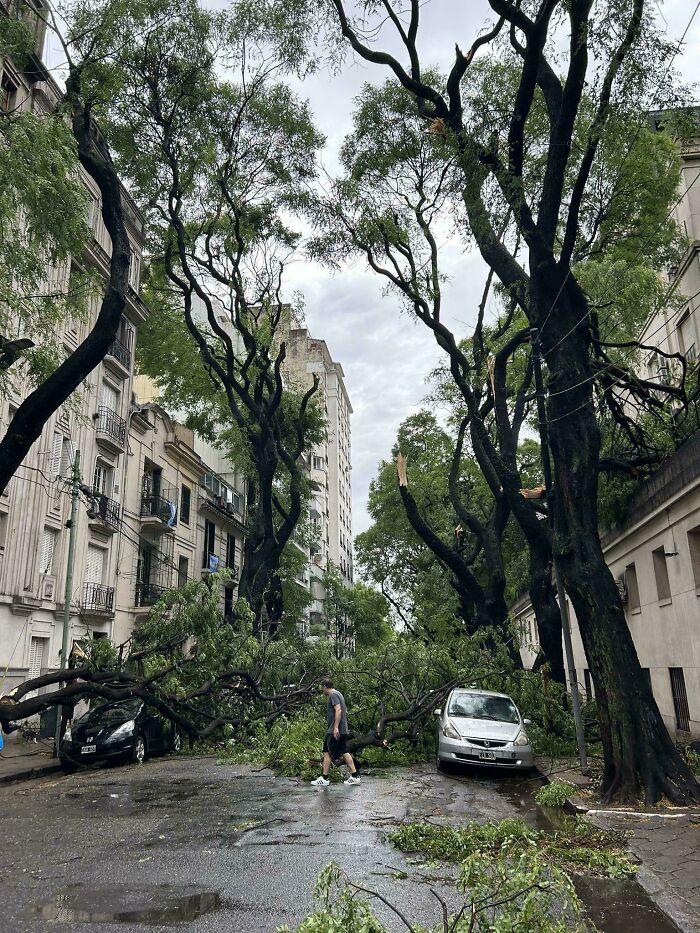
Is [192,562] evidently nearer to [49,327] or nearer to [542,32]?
[49,327]

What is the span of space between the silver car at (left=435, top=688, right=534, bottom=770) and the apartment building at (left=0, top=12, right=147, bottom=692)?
9821mm

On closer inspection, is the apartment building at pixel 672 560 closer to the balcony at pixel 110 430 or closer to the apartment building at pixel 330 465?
the balcony at pixel 110 430

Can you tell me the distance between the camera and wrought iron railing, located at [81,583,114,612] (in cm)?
2562

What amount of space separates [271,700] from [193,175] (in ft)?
45.6

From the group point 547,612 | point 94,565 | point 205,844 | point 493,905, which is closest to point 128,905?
point 205,844

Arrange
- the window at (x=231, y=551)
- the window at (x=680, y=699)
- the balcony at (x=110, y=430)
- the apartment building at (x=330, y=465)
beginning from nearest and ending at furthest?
the window at (x=680, y=699) → the balcony at (x=110, y=430) → the window at (x=231, y=551) → the apartment building at (x=330, y=465)

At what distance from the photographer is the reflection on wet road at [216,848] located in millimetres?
5508

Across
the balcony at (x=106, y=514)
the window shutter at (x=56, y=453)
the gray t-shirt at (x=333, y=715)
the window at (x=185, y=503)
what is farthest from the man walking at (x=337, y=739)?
the window at (x=185, y=503)

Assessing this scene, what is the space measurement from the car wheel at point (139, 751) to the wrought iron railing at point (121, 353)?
16.3 m

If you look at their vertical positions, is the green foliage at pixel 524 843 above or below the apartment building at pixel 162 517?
below

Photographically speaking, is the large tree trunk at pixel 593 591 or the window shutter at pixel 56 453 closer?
the large tree trunk at pixel 593 591

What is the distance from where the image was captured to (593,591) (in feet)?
34.5

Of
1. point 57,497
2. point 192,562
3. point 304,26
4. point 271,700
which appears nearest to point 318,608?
point 192,562

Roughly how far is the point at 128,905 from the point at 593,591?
23.4ft
